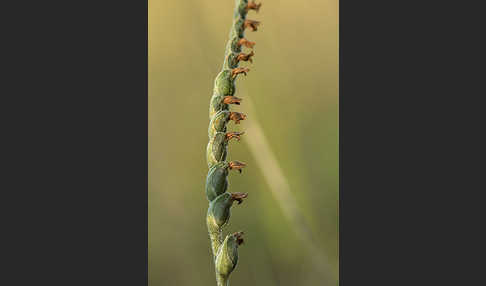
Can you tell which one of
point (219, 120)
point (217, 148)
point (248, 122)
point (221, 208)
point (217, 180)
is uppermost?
point (248, 122)

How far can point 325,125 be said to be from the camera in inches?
149

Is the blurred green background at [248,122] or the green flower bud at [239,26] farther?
the blurred green background at [248,122]

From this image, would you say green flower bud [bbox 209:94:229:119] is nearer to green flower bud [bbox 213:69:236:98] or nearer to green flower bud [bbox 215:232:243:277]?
green flower bud [bbox 213:69:236:98]

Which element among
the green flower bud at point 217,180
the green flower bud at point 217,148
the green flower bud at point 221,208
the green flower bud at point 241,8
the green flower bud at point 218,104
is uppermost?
the green flower bud at point 241,8

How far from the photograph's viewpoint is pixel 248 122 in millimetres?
3709

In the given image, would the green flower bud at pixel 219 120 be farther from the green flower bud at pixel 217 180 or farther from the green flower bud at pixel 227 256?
the green flower bud at pixel 227 256

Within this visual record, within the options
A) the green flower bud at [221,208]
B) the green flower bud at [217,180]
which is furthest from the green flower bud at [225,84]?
the green flower bud at [221,208]

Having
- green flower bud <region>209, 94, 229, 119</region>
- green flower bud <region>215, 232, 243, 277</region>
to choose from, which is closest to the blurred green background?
green flower bud <region>215, 232, 243, 277</region>

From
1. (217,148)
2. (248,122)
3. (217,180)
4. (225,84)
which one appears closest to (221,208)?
(217,180)

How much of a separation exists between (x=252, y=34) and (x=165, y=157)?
48.9 inches

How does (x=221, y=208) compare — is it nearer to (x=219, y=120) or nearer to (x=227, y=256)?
(x=227, y=256)

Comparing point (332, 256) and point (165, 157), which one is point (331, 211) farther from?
point (165, 157)

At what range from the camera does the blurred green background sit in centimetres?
363

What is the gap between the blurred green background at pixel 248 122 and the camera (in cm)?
363
